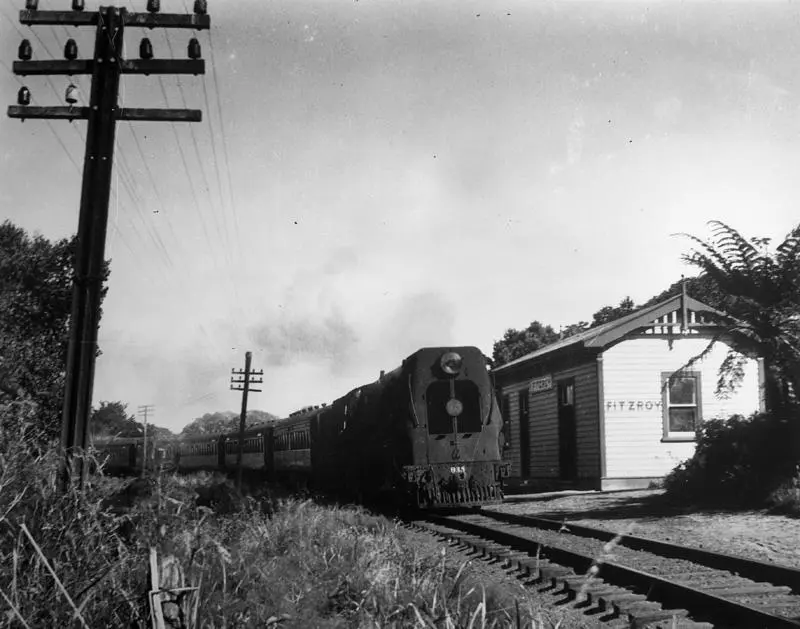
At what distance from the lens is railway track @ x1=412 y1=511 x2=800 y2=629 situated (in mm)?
5352

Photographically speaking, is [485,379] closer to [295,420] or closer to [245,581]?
[245,581]

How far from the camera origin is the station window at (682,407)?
1834 cm

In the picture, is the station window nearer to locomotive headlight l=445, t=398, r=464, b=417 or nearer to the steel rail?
locomotive headlight l=445, t=398, r=464, b=417

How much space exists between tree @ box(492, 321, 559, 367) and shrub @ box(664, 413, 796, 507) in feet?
140

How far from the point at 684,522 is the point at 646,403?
7.49 meters

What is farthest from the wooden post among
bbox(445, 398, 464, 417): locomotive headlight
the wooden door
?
the wooden door

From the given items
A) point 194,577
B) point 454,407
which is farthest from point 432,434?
point 194,577

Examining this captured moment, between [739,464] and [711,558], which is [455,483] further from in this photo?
[711,558]

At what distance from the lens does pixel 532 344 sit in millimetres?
57906

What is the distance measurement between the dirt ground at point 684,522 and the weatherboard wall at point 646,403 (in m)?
2.10

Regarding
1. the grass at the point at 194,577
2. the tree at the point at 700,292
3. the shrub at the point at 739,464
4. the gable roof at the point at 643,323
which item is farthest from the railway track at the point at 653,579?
the gable roof at the point at 643,323

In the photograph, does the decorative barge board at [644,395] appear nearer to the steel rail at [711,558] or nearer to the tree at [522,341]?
the steel rail at [711,558]

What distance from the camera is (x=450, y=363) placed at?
13.2 meters

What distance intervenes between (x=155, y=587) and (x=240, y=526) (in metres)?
5.54
